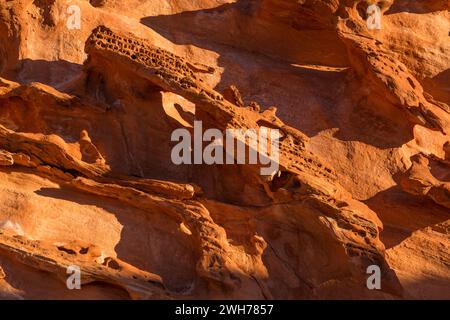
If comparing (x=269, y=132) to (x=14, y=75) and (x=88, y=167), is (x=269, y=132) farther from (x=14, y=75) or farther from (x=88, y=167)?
(x=14, y=75)

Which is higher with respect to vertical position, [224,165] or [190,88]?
[190,88]

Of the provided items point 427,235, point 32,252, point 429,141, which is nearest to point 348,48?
point 429,141

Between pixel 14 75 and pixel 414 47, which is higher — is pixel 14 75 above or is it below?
below

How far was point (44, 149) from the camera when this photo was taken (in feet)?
32.1

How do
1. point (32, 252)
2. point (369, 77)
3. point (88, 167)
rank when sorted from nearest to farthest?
point (32, 252) → point (88, 167) → point (369, 77)

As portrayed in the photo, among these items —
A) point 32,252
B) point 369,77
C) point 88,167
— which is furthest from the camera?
point 369,77

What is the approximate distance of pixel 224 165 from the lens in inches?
390

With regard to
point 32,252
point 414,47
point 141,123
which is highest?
point 414,47

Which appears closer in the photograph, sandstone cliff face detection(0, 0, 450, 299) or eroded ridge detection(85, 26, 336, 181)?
sandstone cliff face detection(0, 0, 450, 299)

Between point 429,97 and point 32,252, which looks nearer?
point 32,252

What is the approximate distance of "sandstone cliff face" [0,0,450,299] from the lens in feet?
30.6

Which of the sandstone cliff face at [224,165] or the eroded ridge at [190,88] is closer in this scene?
the sandstone cliff face at [224,165]

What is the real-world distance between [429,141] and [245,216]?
2.23m

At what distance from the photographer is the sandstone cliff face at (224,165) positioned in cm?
934
